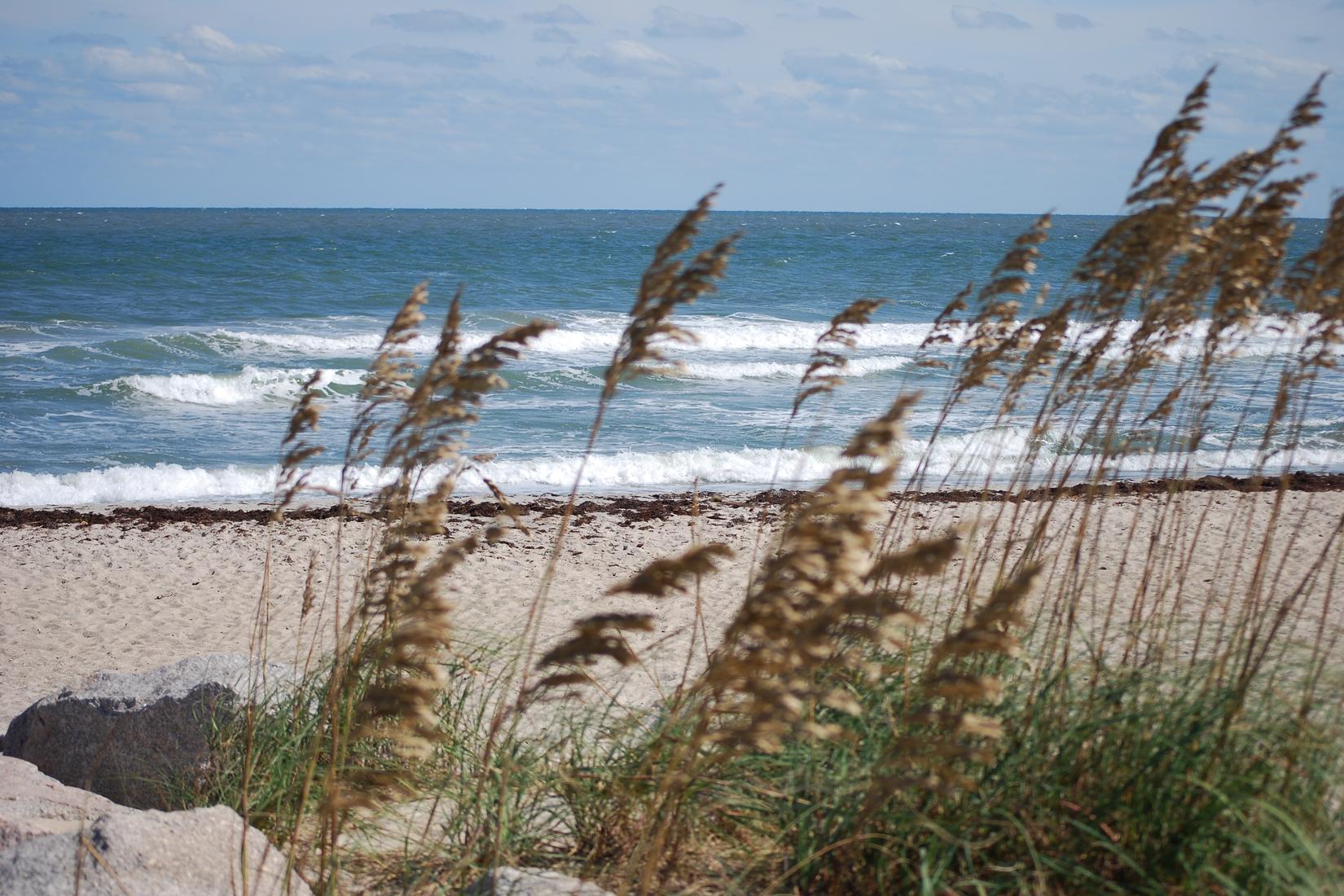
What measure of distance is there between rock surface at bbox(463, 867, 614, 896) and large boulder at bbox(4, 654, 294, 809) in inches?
63.7

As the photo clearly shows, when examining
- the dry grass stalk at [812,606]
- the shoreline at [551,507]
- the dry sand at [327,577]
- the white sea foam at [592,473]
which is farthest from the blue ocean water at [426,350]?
the dry grass stalk at [812,606]

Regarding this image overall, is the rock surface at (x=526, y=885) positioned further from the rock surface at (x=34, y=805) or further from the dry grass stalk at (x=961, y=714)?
the rock surface at (x=34, y=805)

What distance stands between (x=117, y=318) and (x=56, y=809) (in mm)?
26285

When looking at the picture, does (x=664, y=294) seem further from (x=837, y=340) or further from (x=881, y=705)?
(x=881, y=705)

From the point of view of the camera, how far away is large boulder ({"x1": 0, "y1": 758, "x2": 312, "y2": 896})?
2.45 m

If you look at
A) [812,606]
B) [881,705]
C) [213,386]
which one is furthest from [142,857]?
[213,386]

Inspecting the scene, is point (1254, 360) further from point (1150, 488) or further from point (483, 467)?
point (483, 467)

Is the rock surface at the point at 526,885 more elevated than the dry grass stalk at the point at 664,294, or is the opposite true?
the dry grass stalk at the point at 664,294

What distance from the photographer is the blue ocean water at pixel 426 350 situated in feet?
45.0

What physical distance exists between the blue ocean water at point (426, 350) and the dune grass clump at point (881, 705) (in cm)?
48

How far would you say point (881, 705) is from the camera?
2.99 metres

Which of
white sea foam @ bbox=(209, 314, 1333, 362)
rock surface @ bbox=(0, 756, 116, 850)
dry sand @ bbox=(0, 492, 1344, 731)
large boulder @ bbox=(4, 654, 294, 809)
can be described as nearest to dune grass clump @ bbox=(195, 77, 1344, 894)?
large boulder @ bbox=(4, 654, 294, 809)

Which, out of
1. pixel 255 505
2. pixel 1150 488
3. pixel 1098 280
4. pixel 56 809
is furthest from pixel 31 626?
pixel 1150 488

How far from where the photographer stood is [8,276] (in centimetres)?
3391
